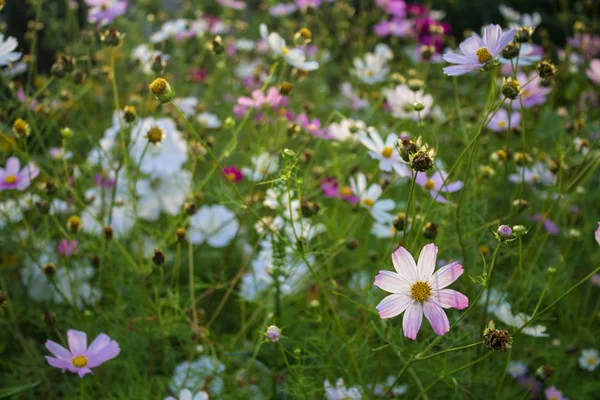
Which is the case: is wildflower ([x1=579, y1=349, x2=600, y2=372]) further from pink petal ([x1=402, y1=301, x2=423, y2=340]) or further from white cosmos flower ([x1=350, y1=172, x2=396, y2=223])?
pink petal ([x1=402, y1=301, x2=423, y2=340])

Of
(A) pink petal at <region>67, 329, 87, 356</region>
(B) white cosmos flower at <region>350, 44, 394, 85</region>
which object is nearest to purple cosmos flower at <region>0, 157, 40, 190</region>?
(A) pink petal at <region>67, 329, 87, 356</region>

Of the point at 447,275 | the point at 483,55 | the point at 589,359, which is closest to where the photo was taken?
the point at 447,275

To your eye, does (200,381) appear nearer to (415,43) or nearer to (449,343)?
(449,343)

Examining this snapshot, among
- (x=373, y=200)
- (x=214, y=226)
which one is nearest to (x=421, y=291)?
(x=373, y=200)

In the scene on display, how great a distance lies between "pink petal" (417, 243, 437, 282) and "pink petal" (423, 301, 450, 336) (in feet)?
0.10

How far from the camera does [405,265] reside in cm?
67

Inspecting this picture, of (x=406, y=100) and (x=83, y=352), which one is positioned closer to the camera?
(x=83, y=352)

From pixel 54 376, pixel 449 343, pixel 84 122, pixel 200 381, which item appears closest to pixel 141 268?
pixel 200 381

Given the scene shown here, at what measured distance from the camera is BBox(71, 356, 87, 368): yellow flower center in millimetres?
814

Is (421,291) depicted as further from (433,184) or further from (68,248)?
(68,248)

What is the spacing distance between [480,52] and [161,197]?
95cm

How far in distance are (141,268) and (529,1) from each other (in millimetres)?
3441

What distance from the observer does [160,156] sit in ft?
4.63

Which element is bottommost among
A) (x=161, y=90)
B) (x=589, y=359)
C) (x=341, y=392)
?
(x=589, y=359)
